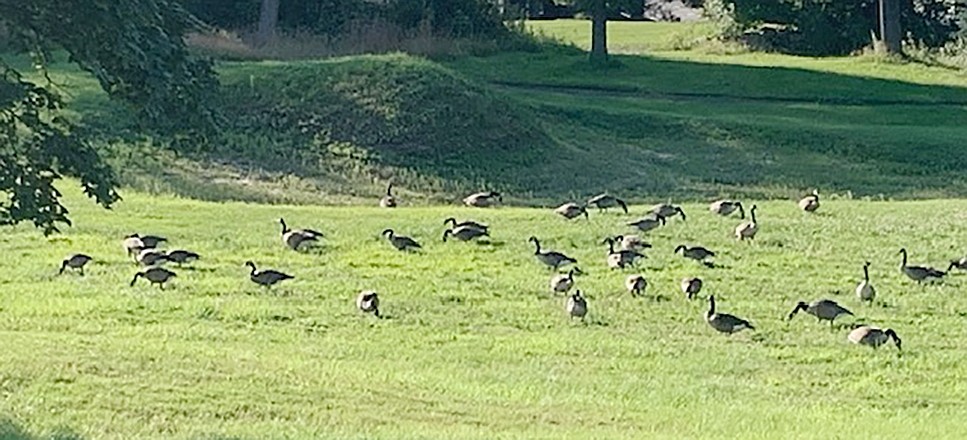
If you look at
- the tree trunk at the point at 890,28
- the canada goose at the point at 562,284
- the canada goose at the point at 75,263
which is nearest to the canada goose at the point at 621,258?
the canada goose at the point at 562,284

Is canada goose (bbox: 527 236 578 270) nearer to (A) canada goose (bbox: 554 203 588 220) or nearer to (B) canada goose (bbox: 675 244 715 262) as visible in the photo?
(B) canada goose (bbox: 675 244 715 262)

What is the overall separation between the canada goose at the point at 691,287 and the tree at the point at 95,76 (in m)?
8.16

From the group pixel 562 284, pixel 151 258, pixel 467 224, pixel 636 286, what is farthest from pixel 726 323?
pixel 151 258

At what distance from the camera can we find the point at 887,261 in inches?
912

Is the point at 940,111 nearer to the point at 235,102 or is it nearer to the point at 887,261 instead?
the point at 235,102

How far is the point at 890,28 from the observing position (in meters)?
55.2

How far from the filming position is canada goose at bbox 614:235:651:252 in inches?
899

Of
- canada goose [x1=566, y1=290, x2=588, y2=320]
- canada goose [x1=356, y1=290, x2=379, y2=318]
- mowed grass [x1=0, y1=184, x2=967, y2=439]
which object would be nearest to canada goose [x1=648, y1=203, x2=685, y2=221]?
mowed grass [x1=0, y1=184, x2=967, y2=439]

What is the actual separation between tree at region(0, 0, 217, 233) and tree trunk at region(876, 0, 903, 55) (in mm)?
43849

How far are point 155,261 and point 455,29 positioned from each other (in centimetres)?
3864

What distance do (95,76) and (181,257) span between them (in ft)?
29.2

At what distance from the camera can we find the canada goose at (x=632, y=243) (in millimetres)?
22844

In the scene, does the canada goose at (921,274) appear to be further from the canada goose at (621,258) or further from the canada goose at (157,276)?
the canada goose at (157,276)

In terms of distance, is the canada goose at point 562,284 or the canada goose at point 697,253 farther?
the canada goose at point 697,253
